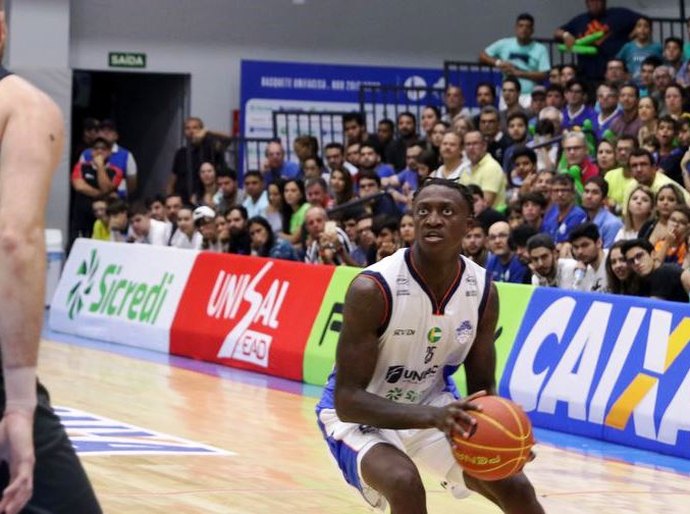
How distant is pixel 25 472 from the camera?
3318 mm

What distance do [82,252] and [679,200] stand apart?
8.34 meters

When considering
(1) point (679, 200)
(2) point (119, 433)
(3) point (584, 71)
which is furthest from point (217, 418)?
(3) point (584, 71)

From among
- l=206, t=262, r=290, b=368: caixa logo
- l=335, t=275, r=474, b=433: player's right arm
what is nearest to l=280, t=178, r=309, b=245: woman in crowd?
l=206, t=262, r=290, b=368: caixa logo

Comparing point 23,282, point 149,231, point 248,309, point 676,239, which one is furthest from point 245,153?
point 23,282

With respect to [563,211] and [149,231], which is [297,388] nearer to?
[563,211]

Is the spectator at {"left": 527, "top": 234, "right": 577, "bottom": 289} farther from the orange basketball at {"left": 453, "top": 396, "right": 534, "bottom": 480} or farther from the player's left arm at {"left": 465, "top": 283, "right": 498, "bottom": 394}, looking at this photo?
the orange basketball at {"left": 453, "top": 396, "right": 534, "bottom": 480}

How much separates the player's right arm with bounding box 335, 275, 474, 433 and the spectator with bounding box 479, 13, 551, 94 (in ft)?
45.3

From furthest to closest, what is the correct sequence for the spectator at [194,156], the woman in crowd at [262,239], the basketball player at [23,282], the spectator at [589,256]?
the spectator at [194,156] < the woman in crowd at [262,239] < the spectator at [589,256] < the basketball player at [23,282]

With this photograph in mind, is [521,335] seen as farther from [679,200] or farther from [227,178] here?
[227,178]

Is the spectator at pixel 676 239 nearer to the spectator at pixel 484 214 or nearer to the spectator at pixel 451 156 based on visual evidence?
the spectator at pixel 484 214

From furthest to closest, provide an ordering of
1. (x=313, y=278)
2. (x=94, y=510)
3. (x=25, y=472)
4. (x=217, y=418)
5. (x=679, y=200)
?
(x=313, y=278), (x=679, y=200), (x=217, y=418), (x=94, y=510), (x=25, y=472)

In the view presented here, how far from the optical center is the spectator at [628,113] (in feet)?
51.4

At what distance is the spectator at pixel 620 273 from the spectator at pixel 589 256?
1.22ft

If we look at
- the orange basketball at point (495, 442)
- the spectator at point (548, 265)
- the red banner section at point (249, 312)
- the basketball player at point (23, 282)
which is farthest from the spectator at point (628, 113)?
the basketball player at point (23, 282)
